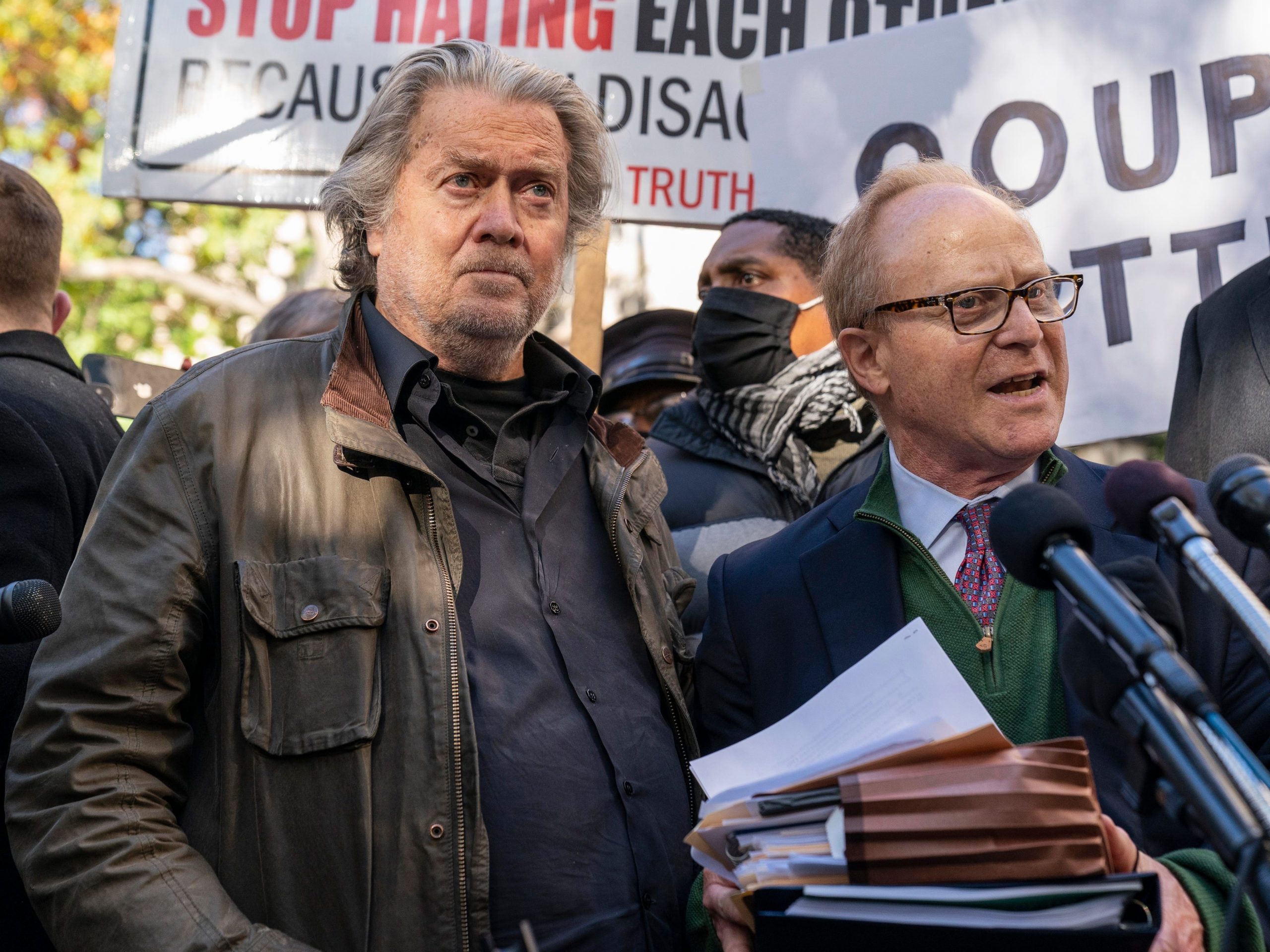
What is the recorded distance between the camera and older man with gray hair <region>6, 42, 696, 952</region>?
93.0 inches

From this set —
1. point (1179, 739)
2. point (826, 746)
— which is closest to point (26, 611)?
point (826, 746)

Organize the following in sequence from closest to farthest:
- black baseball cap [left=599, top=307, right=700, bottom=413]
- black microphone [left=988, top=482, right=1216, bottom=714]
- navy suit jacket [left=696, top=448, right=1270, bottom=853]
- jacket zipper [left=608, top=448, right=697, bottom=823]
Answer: black microphone [left=988, top=482, right=1216, bottom=714] < navy suit jacket [left=696, top=448, right=1270, bottom=853] < jacket zipper [left=608, top=448, right=697, bottom=823] < black baseball cap [left=599, top=307, right=700, bottom=413]

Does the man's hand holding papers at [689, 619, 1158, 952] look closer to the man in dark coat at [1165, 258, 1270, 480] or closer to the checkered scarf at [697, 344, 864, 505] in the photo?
the man in dark coat at [1165, 258, 1270, 480]

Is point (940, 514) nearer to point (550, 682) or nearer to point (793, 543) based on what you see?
point (793, 543)

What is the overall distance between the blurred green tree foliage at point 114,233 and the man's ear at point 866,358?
1285cm

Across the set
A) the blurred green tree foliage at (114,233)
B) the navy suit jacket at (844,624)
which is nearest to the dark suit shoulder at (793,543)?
the navy suit jacket at (844,624)

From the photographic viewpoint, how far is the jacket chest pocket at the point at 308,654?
2.43 m

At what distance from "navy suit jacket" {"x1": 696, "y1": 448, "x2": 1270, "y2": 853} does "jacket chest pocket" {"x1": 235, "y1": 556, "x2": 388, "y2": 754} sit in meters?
0.76

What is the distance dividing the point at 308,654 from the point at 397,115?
137 cm

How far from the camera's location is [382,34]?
4.88m

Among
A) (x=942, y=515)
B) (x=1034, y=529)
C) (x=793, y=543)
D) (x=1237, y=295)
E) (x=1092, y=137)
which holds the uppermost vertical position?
(x=1092, y=137)

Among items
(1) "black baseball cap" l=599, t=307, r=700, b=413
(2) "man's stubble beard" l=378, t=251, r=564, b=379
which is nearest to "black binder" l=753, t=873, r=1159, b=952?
(2) "man's stubble beard" l=378, t=251, r=564, b=379

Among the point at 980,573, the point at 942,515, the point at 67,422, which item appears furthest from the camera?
the point at 67,422

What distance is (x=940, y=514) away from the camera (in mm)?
2729
